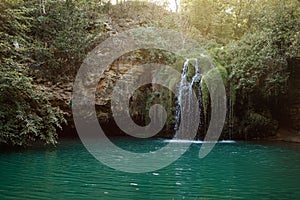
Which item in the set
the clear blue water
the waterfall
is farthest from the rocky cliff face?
the clear blue water

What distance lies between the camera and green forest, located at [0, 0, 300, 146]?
438 inches

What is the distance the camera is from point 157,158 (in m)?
9.15

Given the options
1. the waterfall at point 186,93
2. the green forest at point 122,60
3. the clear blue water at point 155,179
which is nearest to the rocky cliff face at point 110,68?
the green forest at point 122,60

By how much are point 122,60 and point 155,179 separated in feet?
40.4

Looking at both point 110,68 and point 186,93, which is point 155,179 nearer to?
point 186,93

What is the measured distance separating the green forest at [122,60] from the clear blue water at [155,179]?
315 centimetres

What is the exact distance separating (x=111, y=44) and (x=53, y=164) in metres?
11.5

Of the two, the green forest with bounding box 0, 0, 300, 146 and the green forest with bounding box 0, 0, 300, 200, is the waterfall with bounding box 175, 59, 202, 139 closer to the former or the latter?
the green forest with bounding box 0, 0, 300, 200

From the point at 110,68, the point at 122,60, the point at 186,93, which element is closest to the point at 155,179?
the point at 186,93

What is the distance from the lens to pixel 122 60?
18.0 m

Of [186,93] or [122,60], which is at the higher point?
[122,60]

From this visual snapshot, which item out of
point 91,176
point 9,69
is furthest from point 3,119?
point 91,176

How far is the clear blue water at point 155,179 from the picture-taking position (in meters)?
5.22

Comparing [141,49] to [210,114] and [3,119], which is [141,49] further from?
[3,119]
